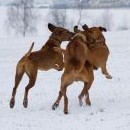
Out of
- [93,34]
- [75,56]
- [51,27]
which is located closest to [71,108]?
[75,56]

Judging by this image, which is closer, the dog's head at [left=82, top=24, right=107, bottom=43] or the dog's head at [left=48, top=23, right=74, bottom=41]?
the dog's head at [left=82, top=24, right=107, bottom=43]

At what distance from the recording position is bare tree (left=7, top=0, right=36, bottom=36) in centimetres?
6781

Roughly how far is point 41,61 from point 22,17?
59209 mm

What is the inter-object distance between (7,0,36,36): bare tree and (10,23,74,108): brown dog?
56.1 meters

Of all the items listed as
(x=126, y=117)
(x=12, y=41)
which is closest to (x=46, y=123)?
(x=126, y=117)

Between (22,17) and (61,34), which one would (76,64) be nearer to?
(61,34)

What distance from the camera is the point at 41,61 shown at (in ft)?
34.2

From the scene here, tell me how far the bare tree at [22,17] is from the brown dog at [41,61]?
5609 centimetres

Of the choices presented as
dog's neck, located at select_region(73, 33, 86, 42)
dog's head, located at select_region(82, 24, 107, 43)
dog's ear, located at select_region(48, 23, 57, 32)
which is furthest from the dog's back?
dog's ear, located at select_region(48, 23, 57, 32)

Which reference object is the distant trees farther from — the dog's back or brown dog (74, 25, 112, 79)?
the dog's back

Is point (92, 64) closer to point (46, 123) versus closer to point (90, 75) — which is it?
point (90, 75)

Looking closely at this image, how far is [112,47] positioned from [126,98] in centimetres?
1965

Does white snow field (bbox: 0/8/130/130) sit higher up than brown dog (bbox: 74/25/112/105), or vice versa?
brown dog (bbox: 74/25/112/105)

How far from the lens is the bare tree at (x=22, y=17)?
6781 centimetres
